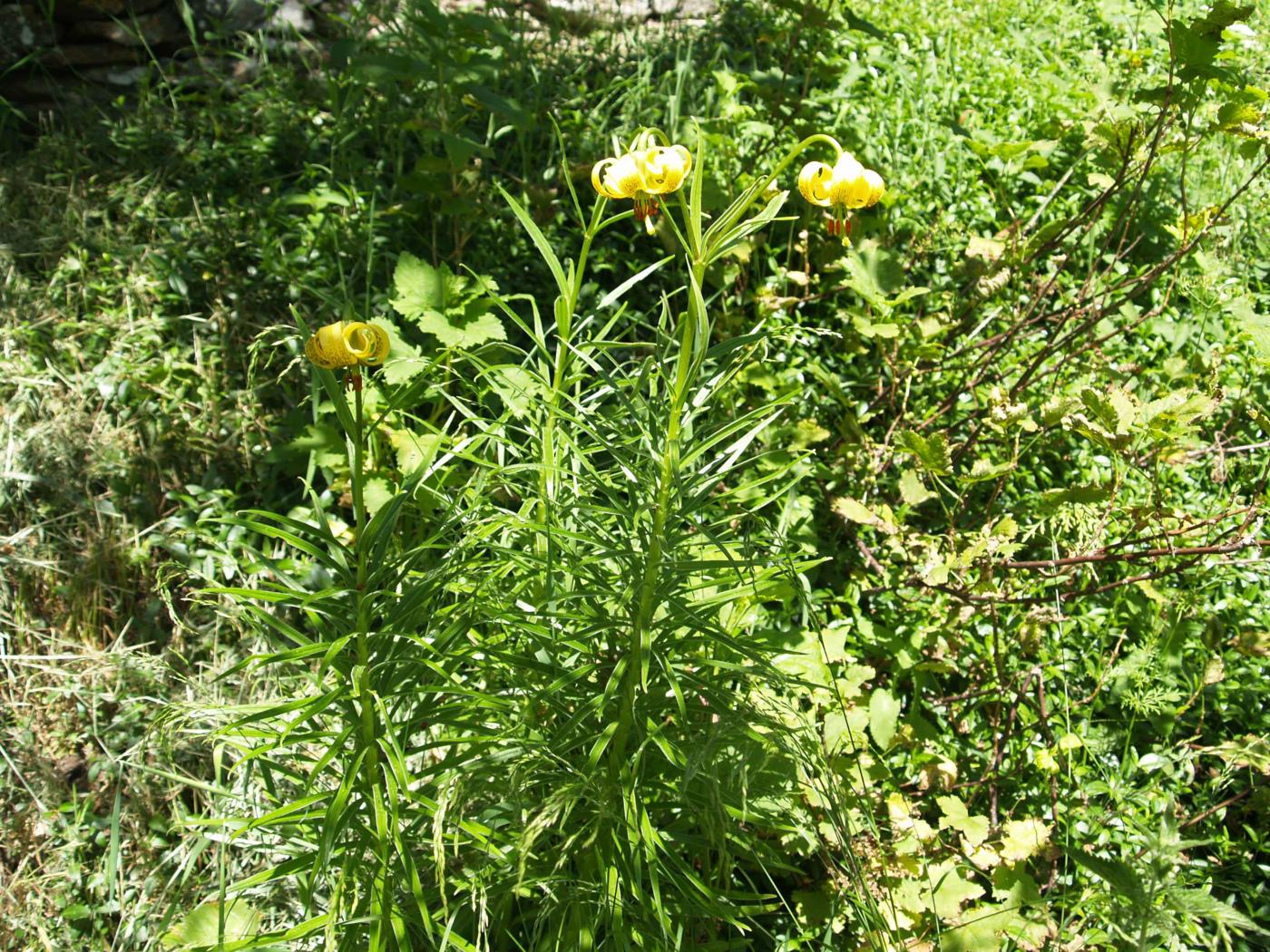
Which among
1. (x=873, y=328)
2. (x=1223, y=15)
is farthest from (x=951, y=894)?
(x=1223, y=15)

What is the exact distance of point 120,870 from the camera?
7.98 feet

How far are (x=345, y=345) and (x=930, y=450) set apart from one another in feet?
4.64

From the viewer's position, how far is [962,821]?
7.13 ft

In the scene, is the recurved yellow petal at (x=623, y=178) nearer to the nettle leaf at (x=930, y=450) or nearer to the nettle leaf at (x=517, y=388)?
the nettle leaf at (x=517, y=388)

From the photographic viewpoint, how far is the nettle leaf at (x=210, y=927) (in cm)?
200

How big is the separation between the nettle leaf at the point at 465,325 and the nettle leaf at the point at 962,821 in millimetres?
1438

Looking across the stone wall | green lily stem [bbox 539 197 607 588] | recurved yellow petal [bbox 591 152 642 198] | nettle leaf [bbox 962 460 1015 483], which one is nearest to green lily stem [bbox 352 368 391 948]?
green lily stem [bbox 539 197 607 588]

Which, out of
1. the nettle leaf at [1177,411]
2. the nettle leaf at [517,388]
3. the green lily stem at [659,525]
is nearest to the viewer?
the green lily stem at [659,525]

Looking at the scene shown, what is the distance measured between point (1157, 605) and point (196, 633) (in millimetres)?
2301

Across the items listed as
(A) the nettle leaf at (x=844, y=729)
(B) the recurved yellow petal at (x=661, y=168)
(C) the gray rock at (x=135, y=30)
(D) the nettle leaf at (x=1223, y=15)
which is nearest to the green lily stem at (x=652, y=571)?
(B) the recurved yellow petal at (x=661, y=168)

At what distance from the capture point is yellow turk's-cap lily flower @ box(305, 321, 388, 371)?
1.42 m

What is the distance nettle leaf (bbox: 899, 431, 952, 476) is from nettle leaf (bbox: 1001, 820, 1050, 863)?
76cm

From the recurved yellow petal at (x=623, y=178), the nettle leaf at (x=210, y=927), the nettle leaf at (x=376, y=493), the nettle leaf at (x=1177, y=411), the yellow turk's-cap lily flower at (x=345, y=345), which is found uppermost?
the recurved yellow petal at (x=623, y=178)

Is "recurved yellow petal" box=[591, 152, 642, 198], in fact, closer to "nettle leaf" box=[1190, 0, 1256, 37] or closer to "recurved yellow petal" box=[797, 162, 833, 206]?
"recurved yellow petal" box=[797, 162, 833, 206]
